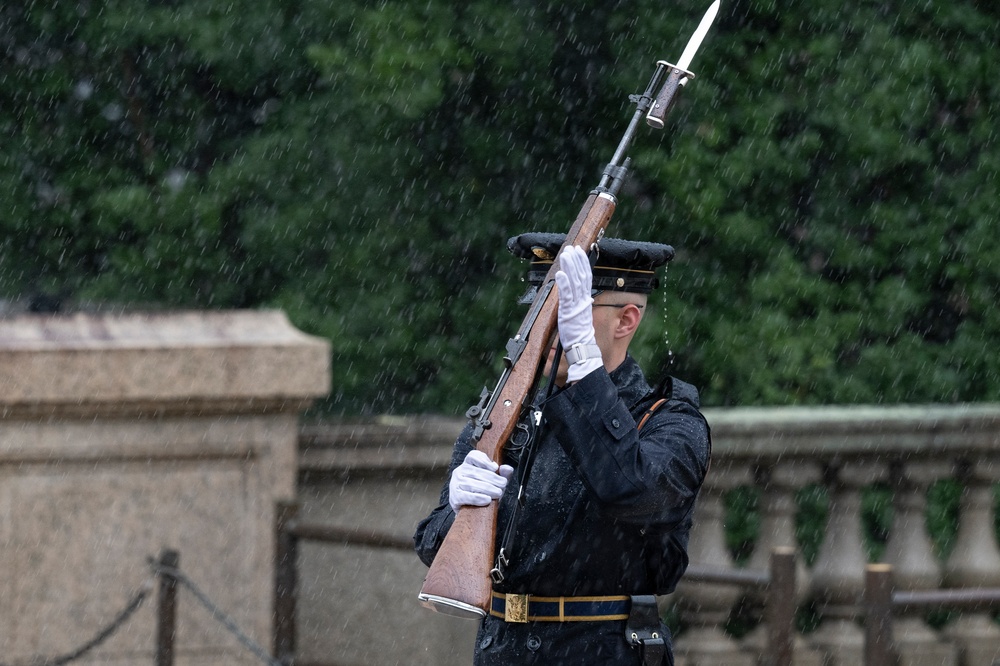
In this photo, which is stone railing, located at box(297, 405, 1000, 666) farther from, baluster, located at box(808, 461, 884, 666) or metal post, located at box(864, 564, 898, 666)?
metal post, located at box(864, 564, 898, 666)

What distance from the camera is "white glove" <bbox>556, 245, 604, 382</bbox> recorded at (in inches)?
118

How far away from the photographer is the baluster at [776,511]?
5.29m

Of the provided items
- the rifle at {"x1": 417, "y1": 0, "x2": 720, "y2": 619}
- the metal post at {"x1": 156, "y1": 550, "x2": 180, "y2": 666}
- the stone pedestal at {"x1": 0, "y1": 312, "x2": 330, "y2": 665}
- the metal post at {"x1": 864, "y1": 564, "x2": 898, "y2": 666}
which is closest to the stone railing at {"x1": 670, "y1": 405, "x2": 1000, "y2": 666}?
the metal post at {"x1": 864, "y1": 564, "x2": 898, "y2": 666}

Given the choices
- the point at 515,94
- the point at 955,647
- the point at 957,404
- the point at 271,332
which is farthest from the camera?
the point at 515,94

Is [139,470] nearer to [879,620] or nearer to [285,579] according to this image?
[285,579]

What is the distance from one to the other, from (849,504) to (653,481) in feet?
8.64

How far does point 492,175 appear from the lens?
30.2ft

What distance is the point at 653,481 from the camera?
9.41 feet

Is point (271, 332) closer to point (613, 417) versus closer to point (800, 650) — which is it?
point (800, 650)

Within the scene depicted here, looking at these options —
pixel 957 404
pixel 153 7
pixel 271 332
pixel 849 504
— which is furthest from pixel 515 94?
pixel 849 504

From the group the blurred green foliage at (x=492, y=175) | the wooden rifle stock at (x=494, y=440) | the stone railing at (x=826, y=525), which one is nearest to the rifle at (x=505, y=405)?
the wooden rifle stock at (x=494, y=440)

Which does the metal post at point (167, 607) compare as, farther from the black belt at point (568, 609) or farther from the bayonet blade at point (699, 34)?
the bayonet blade at point (699, 34)

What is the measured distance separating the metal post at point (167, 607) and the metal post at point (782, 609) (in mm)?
2205

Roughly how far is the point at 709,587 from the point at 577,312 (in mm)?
2579
